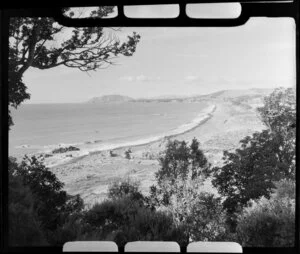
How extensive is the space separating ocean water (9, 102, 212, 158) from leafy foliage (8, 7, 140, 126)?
246 millimetres

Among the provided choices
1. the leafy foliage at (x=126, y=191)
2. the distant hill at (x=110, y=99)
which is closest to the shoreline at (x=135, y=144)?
the leafy foliage at (x=126, y=191)

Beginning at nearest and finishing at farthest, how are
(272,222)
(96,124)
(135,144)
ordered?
(272,222)
(96,124)
(135,144)

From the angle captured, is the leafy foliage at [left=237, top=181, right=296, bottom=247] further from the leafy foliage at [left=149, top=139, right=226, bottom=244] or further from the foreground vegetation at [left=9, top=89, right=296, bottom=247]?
the leafy foliage at [left=149, top=139, right=226, bottom=244]

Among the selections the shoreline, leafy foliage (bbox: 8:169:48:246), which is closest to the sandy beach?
the shoreline

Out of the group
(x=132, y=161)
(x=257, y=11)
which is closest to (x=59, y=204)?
(x=132, y=161)

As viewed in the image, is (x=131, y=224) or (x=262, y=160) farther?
(x=262, y=160)

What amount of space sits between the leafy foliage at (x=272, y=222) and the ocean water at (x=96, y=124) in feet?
4.08

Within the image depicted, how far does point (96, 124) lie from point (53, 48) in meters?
1.02

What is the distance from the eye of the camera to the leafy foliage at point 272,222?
17.9 ft

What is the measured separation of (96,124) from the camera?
5.66 m

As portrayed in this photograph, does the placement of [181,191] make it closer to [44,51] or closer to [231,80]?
[231,80]

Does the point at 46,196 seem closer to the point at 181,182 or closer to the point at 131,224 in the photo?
the point at 131,224

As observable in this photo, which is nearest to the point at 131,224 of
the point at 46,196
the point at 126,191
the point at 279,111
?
the point at 126,191

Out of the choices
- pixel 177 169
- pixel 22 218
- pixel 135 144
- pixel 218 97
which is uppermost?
pixel 218 97
